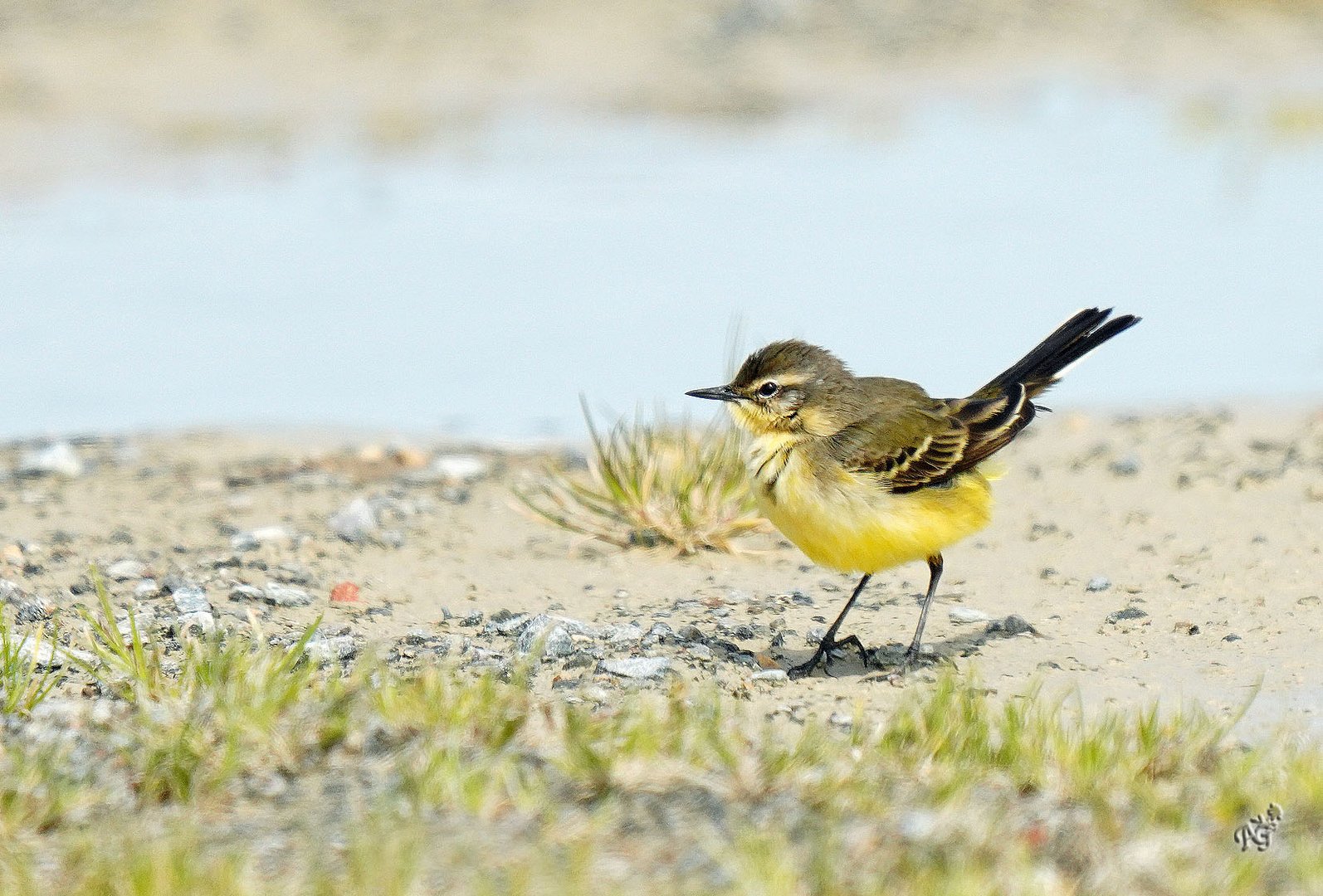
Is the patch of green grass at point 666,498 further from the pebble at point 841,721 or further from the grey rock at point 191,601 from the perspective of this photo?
the pebble at point 841,721

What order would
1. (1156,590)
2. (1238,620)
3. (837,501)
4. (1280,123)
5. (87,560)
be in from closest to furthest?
(837,501)
(1238,620)
(1156,590)
(87,560)
(1280,123)

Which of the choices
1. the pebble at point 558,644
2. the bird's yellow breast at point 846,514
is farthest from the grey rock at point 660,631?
the bird's yellow breast at point 846,514

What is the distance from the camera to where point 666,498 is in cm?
812

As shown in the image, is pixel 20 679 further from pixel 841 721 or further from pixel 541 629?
pixel 841 721

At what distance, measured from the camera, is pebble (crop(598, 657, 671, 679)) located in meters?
6.11

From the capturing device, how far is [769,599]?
7441 millimetres

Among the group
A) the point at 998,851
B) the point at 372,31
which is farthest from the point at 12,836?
the point at 372,31

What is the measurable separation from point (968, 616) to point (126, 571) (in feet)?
12.5

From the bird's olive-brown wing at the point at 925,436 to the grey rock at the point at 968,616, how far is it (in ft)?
2.29

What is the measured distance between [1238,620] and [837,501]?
1.89 meters

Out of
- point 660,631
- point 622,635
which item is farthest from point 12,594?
point 660,631

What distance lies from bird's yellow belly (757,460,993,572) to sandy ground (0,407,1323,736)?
47cm

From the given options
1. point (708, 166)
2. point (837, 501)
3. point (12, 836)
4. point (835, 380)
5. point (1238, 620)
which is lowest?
point (12, 836)

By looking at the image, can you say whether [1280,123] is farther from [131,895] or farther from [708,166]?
[131,895]
